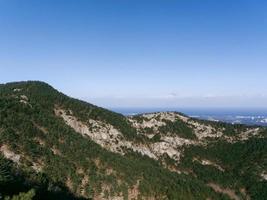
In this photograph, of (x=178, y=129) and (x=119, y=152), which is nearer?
(x=119, y=152)

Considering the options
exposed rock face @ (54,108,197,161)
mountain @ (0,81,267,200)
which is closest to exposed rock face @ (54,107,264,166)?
exposed rock face @ (54,108,197,161)

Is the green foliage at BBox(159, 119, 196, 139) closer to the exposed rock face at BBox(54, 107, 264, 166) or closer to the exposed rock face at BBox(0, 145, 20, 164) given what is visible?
the exposed rock face at BBox(54, 107, 264, 166)

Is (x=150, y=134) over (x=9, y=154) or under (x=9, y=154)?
over

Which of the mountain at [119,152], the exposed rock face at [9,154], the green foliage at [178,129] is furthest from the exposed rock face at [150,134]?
the exposed rock face at [9,154]

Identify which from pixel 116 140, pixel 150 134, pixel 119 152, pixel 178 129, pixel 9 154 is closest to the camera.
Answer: pixel 9 154

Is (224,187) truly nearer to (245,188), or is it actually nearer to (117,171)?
(245,188)

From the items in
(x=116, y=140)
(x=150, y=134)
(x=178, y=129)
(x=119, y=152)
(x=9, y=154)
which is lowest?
(x=119, y=152)

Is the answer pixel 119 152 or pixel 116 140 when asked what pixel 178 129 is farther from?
pixel 119 152

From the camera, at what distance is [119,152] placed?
130625 mm

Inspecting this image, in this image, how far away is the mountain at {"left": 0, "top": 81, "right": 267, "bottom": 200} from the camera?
10050 cm

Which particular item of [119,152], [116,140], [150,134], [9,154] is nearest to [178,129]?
[150,134]

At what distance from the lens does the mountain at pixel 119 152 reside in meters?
100

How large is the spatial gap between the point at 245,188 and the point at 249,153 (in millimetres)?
17910

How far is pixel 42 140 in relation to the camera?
109812mm
